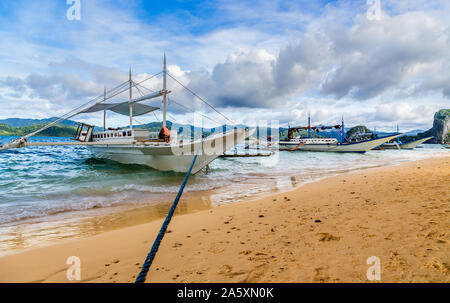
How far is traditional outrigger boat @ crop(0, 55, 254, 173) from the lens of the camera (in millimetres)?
11930

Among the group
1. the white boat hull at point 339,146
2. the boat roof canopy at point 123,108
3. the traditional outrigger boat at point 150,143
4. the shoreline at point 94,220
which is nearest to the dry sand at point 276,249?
the shoreline at point 94,220

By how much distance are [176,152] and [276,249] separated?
450 inches

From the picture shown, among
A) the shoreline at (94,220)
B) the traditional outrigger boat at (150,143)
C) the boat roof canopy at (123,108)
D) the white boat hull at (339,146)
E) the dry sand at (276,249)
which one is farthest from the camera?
the white boat hull at (339,146)

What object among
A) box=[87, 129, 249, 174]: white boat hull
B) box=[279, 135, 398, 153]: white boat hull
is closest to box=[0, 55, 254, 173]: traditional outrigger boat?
box=[87, 129, 249, 174]: white boat hull

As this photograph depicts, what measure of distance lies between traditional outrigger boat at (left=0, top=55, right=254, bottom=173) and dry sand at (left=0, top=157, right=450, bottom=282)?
683 centimetres

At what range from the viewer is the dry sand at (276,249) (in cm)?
231

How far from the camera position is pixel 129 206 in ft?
23.1

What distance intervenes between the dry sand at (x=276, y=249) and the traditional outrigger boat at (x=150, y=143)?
6.83 metres

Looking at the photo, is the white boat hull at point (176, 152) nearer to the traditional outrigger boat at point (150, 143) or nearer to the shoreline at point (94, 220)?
the traditional outrigger boat at point (150, 143)

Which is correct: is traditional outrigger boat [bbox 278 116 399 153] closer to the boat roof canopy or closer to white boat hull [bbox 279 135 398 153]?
white boat hull [bbox 279 135 398 153]

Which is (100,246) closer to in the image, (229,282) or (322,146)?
(229,282)

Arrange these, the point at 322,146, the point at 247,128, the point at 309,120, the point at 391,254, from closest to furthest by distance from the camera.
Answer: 1. the point at 391,254
2. the point at 247,128
3. the point at 322,146
4. the point at 309,120

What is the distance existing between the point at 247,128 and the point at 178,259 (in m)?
10.2
